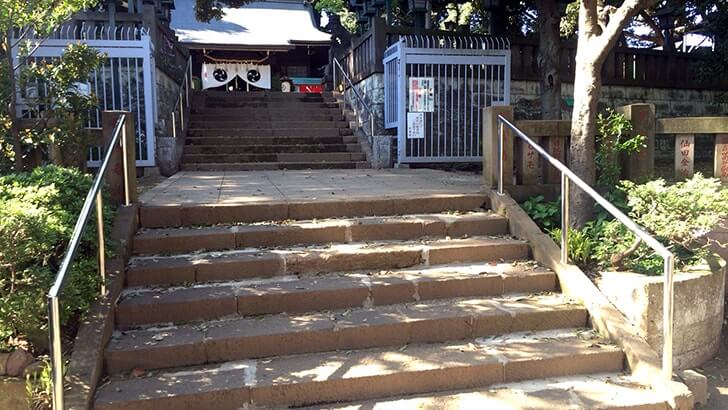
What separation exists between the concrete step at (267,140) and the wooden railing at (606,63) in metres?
1.36

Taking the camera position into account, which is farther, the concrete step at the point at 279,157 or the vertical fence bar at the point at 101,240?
the concrete step at the point at 279,157

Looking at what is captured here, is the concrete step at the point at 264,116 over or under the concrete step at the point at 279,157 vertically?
over

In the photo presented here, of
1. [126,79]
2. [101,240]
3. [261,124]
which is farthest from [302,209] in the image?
[261,124]

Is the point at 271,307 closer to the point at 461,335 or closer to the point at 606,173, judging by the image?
the point at 461,335

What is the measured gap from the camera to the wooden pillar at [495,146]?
591 cm

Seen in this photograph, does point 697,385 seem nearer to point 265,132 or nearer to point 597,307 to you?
point 597,307

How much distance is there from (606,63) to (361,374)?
32.6 ft

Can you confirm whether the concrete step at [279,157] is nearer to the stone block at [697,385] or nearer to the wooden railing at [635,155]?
the wooden railing at [635,155]

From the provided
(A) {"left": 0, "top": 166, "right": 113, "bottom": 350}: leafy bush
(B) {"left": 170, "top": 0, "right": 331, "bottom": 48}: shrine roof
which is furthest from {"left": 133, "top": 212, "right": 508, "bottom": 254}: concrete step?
(B) {"left": 170, "top": 0, "right": 331, "bottom": 48}: shrine roof

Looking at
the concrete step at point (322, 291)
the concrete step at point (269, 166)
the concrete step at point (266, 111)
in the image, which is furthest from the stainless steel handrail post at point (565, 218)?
the concrete step at point (266, 111)

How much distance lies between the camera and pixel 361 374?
3551 mm

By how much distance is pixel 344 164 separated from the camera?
10055mm

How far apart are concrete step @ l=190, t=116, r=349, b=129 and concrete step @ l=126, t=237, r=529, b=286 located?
6.90 meters

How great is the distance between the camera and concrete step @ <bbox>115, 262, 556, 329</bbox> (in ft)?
13.3
